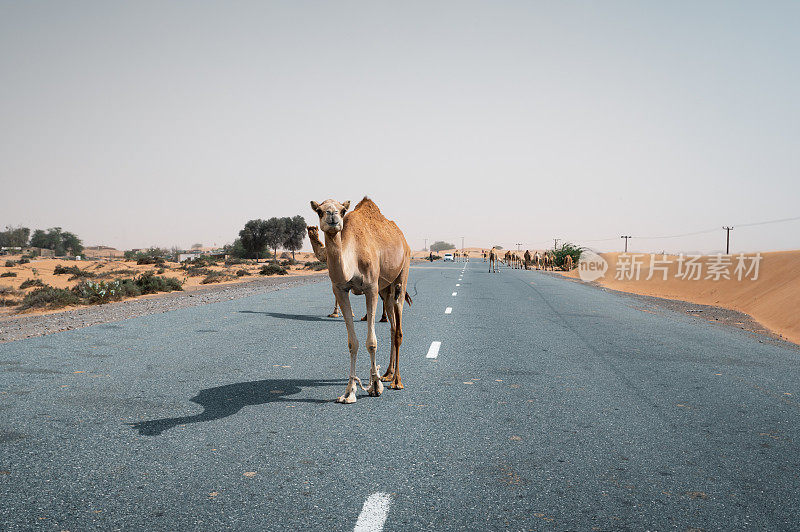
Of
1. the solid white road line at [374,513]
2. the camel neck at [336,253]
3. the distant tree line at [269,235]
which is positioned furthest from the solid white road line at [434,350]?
the distant tree line at [269,235]

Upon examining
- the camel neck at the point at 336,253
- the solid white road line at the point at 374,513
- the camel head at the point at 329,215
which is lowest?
the solid white road line at the point at 374,513

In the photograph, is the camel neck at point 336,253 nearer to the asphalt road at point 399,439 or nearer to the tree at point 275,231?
the asphalt road at point 399,439

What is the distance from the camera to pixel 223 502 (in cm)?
351

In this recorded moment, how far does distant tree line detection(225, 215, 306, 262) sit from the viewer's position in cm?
9750

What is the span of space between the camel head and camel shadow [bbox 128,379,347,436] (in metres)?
2.00

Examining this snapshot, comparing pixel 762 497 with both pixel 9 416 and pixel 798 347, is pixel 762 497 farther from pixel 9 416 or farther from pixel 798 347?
pixel 798 347

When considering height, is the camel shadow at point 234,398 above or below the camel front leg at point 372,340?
below

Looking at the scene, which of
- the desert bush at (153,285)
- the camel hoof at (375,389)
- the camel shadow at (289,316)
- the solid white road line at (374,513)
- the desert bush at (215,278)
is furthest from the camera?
the desert bush at (215,278)

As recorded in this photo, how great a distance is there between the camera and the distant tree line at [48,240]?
12131 cm

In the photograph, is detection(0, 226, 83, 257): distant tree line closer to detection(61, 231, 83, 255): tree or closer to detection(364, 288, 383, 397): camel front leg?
detection(61, 231, 83, 255): tree

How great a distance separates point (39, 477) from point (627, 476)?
420 centimetres

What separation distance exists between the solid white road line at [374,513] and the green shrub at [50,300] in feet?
66.0

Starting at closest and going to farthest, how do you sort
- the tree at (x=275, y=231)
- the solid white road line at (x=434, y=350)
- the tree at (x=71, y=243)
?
the solid white road line at (x=434, y=350), the tree at (x=275, y=231), the tree at (x=71, y=243)

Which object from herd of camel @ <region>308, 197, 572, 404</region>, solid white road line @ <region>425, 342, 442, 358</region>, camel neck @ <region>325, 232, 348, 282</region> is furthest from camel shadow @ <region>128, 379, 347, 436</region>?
solid white road line @ <region>425, 342, 442, 358</region>
